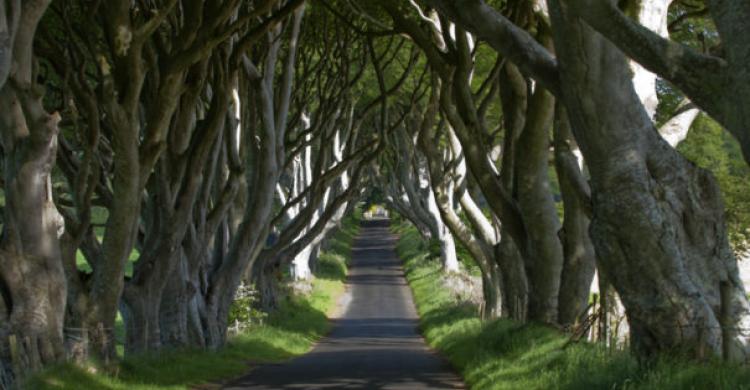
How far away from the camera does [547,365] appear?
12.2 meters

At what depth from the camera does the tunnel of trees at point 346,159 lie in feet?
30.5

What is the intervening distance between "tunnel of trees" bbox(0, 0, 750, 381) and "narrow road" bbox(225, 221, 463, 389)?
6.11 ft

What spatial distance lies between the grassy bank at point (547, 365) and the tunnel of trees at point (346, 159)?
1.54ft

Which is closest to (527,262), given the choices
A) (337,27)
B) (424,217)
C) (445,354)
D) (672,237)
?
(445,354)

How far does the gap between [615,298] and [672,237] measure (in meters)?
5.62

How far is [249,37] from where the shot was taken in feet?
52.7

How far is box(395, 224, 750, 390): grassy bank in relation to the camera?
829cm

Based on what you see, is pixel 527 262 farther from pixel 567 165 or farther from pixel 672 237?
pixel 672 237

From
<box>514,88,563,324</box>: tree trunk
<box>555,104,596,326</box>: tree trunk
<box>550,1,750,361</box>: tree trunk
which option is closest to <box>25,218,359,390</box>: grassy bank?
<box>514,88,563,324</box>: tree trunk

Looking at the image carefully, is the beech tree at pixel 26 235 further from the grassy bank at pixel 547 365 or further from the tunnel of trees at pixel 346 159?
the grassy bank at pixel 547 365

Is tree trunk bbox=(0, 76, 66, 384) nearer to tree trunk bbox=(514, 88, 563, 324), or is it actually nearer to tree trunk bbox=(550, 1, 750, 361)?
tree trunk bbox=(550, 1, 750, 361)

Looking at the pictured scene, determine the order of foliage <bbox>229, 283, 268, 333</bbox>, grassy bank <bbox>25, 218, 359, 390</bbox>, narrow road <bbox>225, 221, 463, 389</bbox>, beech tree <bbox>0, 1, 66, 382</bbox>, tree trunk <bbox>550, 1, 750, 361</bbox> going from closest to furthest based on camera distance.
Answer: tree trunk <bbox>550, 1, 750, 361</bbox> < beech tree <bbox>0, 1, 66, 382</bbox> < grassy bank <bbox>25, 218, 359, 390</bbox> < narrow road <bbox>225, 221, 463, 389</bbox> < foliage <bbox>229, 283, 268, 333</bbox>

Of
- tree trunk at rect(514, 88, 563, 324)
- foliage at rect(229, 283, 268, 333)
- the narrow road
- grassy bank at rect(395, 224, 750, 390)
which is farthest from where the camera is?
foliage at rect(229, 283, 268, 333)

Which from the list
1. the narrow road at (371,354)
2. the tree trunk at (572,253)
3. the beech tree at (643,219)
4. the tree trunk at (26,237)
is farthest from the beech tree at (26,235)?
the tree trunk at (572,253)
